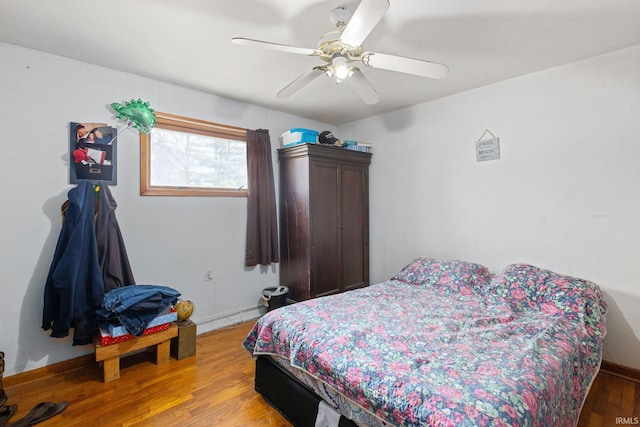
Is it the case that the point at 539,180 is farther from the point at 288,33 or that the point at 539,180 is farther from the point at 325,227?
the point at 288,33

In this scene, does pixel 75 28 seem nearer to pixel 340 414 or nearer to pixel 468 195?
pixel 340 414

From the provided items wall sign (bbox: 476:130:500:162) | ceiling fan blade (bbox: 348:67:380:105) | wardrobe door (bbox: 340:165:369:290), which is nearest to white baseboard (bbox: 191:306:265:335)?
wardrobe door (bbox: 340:165:369:290)

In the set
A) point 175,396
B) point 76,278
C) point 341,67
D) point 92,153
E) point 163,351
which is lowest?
point 175,396

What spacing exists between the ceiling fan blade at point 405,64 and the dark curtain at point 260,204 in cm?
185

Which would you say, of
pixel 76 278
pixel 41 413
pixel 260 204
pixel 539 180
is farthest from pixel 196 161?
pixel 539 180

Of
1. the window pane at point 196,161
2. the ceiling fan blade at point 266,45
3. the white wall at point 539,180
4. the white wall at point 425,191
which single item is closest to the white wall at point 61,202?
the white wall at point 425,191

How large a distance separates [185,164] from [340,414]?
2557mm

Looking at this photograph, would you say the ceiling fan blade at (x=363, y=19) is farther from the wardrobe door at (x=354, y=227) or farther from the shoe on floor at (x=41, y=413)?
the shoe on floor at (x=41, y=413)

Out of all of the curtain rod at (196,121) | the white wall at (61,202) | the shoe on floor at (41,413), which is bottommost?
the shoe on floor at (41,413)

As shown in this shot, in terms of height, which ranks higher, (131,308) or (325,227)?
(325,227)

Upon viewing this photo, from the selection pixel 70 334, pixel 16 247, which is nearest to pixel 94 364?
pixel 70 334

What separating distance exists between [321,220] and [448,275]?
56.0 inches

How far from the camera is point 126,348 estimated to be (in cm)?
223

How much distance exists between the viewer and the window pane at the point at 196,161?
Result: 282cm
